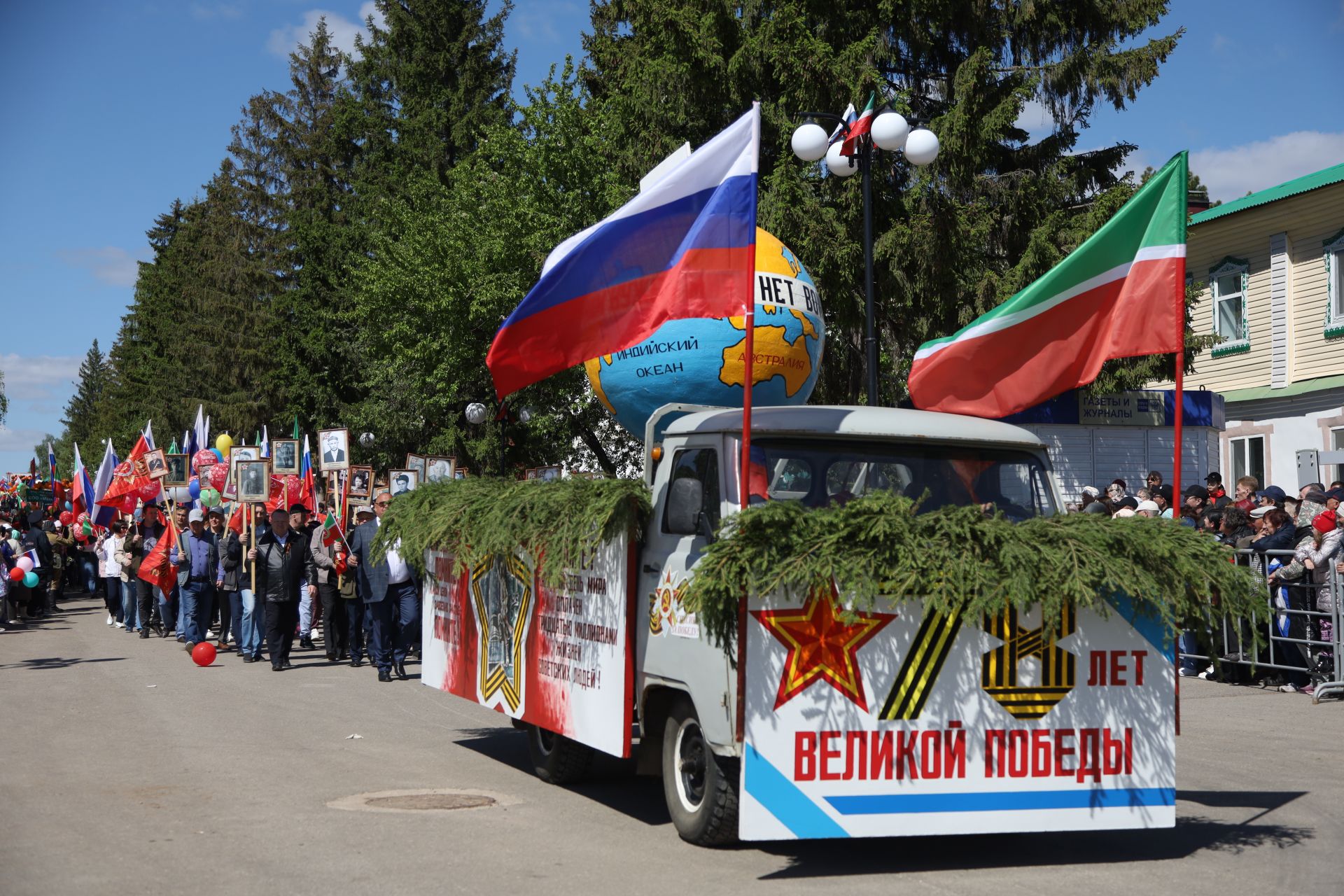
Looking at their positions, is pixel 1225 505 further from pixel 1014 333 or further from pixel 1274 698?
pixel 1014 333

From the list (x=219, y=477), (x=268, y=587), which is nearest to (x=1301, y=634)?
(x=268, y=587)

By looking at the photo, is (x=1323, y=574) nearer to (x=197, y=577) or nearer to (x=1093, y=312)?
(x=1093, y=312)

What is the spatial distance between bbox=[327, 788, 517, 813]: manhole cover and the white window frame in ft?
83.1

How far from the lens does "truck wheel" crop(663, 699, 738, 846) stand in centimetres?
712

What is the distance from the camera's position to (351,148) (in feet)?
182

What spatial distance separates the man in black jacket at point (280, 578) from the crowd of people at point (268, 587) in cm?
1

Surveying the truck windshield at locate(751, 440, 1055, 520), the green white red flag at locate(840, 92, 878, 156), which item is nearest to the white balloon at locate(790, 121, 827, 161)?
the green white red flag at locate(840, 92, 878, 156)

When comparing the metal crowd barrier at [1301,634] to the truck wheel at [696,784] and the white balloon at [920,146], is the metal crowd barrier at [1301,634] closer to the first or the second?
the white balloon at [920,146]

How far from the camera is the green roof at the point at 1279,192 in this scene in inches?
1114

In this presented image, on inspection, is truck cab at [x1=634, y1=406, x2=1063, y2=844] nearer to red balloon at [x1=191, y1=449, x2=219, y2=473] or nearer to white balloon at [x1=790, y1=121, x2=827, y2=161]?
white balloon at [x1=790, y1=121, x2=827, y2=161]

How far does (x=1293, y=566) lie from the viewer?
14.2m

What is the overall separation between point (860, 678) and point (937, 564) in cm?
68

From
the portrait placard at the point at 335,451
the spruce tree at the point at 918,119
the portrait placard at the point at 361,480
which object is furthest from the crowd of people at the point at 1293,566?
the portrait placard at the point at 361,480

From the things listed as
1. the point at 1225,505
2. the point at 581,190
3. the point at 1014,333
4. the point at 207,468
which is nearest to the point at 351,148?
the point at 581,190
